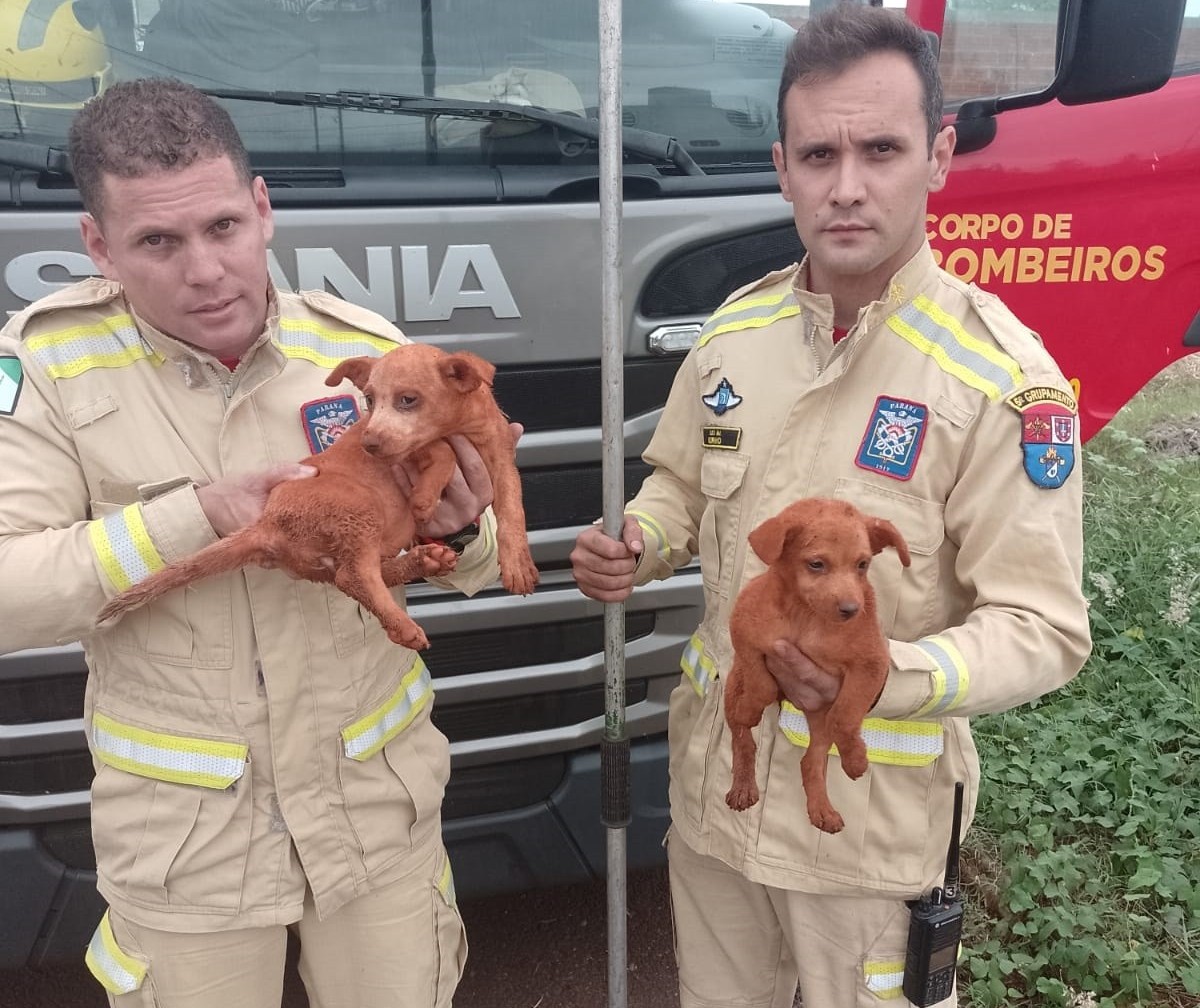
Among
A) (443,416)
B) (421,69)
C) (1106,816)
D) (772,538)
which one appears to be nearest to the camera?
Answer: (772,538)

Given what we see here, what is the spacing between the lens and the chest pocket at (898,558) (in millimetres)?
1758

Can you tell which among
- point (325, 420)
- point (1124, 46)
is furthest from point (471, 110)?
point (1124, 46)

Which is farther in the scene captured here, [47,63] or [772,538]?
[47,63]

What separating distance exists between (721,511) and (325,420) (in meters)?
0.75

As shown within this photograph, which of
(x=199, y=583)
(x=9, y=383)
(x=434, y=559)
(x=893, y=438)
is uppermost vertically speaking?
(x=9, y=383)

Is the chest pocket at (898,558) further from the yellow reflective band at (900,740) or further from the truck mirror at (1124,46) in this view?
the truck mirror at (1124,46)

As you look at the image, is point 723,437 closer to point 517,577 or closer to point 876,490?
point 876,490

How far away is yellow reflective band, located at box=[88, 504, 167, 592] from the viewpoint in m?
1.65

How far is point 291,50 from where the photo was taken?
2.47m

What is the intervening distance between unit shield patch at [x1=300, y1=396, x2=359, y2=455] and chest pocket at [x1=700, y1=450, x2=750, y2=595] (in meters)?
0.68

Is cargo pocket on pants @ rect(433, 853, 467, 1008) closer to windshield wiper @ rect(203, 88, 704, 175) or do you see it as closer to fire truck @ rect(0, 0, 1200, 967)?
fire truck @ rect(0, 0, 1200, 967)

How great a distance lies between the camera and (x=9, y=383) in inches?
69.1

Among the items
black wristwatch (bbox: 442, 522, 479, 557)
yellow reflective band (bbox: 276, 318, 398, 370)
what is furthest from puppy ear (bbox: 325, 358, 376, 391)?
black wristwatch (bbox: 442, 522, 479, 557)

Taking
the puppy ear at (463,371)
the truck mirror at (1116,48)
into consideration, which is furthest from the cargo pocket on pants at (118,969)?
the truck mirror at (1116,48)
